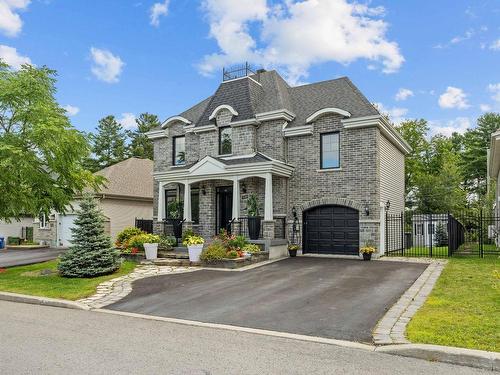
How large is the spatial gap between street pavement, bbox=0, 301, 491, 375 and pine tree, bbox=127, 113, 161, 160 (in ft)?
137

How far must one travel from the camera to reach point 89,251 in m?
13.0

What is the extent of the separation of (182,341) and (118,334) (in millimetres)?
1183

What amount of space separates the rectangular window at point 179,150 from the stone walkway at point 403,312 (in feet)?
45.2

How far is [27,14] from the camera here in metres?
14.4

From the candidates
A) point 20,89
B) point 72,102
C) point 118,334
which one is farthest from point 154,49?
point 118,334

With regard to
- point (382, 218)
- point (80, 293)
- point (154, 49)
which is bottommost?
point (80, 293)

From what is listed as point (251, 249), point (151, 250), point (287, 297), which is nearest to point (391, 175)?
point (251, 249)

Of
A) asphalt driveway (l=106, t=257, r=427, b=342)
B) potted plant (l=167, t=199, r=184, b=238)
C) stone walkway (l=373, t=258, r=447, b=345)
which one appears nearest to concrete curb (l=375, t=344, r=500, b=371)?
stone walkway (l=373, t=258, r=447, b=345)

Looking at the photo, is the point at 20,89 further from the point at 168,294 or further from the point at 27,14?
the point at 168,294

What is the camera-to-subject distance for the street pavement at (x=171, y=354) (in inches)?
193

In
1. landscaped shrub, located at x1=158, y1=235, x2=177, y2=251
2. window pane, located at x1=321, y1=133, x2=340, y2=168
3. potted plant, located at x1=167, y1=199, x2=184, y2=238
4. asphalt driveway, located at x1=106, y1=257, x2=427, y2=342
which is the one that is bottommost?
asphalt driveway, located at x1=106, y1=257, x2=427, y2=342

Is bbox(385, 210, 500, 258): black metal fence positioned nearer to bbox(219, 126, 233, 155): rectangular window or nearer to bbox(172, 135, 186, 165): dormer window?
bbox(219, 126, 233, 155): rectangular window

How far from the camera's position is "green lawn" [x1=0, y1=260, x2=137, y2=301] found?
33.8ft

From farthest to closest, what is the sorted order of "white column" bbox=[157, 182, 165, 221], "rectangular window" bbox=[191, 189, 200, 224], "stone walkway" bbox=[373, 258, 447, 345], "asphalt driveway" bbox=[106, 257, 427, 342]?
"rectangular window" bbox=[191, 189, 200, 224] < "white column" bbox=[157, 182, 165, 221] < "asphalt driveway" bbox=[106, 257, 427, 342] < "stone walkway" bbox=[373, 258, 447, 345]
